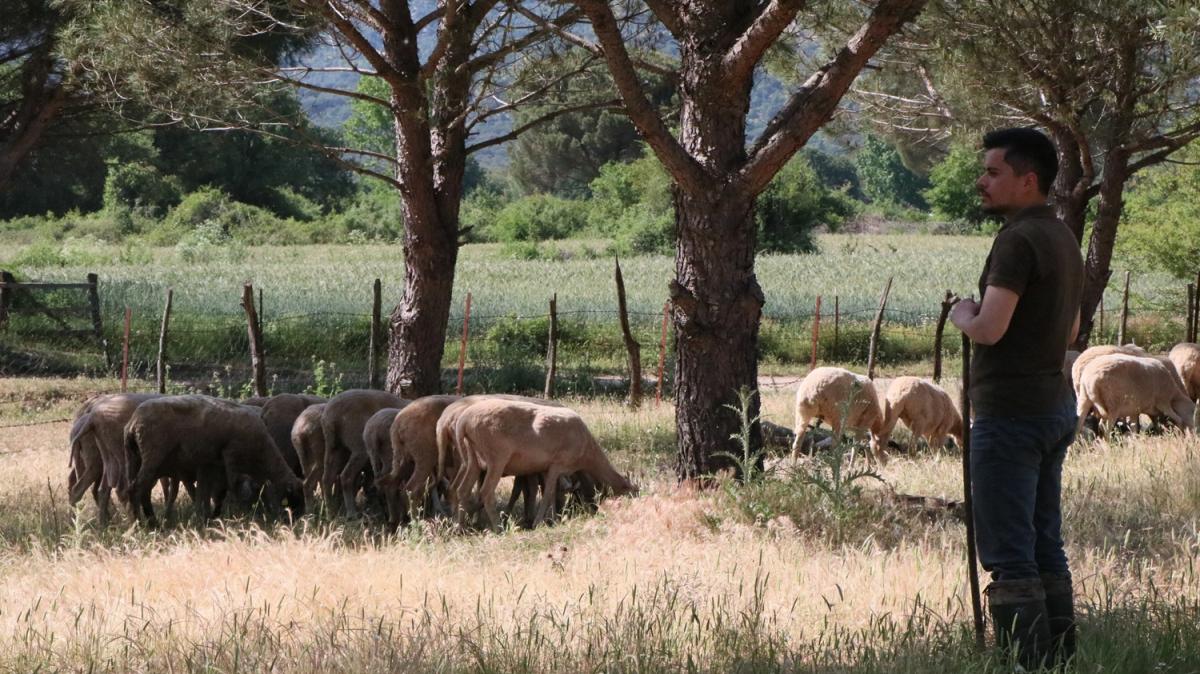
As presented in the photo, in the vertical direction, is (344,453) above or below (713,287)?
below

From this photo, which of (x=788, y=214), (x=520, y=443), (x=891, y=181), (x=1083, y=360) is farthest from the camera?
(x=891, y=181)

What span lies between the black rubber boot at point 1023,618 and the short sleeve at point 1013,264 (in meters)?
1.11

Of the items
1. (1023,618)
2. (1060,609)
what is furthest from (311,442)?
(1023,618)

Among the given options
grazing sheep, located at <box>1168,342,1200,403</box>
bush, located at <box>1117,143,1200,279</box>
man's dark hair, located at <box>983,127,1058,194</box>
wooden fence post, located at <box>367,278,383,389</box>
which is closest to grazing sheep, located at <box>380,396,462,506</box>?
man's dark hair, located at <box>983,127,1058,194</box>

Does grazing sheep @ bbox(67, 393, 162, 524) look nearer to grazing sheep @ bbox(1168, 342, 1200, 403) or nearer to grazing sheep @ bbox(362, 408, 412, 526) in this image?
grazing sheep @ bbox(362, 408, 412, 526)

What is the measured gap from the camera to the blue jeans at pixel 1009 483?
5066mm

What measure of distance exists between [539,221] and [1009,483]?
2261 inches

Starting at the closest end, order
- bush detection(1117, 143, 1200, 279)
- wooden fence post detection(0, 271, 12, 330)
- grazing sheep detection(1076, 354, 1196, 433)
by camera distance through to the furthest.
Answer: grazing sheep detection(1076, 354, 1196, 433) < wooden fence post detection(0, 271, 12, 330) < bush detection(1117, 143, 1200, 279)

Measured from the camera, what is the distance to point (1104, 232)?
1634cm

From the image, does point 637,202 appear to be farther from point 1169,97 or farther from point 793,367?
point 1169,97

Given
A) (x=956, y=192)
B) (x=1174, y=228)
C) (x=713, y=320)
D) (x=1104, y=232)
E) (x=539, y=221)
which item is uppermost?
(x=956, y=192)

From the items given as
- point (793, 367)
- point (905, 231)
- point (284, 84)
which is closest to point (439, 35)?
point (284, 84)

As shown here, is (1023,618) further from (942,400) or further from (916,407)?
(942,400)

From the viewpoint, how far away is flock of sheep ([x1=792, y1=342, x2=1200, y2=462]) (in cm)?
1252
